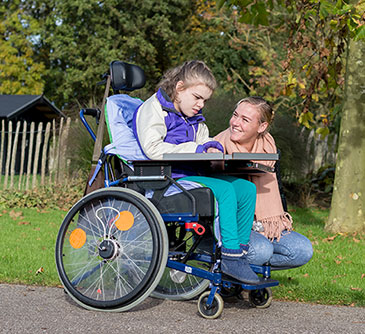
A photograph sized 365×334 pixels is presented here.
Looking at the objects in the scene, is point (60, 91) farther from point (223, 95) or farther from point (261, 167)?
point (261, 167)

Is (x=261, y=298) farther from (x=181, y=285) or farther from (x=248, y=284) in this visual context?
(x=181, y=285)

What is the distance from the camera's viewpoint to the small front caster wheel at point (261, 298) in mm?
3963

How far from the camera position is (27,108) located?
2570cm

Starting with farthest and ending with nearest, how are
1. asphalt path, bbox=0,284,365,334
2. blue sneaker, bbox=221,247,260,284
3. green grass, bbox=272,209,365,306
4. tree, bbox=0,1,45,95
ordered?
tree, bbox=0,1,45,95, green grass, bbox=272,209,365,306, blue sneaker, bbox=221,247,260,284, asphalt path, bbox=0,284,365,334

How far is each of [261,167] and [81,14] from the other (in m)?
28.8

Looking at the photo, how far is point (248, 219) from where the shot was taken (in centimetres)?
378

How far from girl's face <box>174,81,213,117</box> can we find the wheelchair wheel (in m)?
0.67

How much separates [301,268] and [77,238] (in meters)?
2.47

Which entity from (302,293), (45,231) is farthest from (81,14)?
(302,293)

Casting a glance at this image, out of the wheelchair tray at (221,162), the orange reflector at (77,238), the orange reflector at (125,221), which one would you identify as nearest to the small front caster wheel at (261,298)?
the wheelchair tray at (221,162)

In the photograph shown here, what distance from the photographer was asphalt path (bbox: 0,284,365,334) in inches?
135

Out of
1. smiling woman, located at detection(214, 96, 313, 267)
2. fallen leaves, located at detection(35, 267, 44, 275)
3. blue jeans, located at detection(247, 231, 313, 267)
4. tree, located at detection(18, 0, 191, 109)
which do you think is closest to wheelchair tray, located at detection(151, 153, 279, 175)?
smiling woman, located at detection(214, 96, 313, 267)

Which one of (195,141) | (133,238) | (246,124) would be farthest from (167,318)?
(246,124)

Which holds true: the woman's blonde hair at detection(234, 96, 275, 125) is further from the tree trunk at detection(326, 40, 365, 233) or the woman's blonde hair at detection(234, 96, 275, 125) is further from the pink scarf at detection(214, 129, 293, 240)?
the tree trunk at detection(326, 40, 365, 233)
